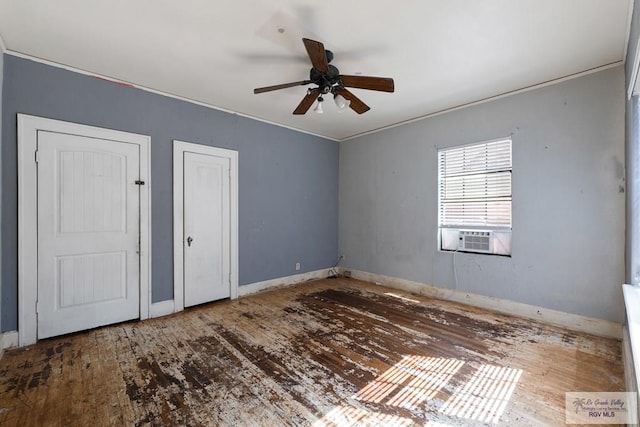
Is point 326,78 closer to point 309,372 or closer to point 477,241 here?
point 309,372

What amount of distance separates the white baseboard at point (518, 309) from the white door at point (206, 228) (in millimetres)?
2726

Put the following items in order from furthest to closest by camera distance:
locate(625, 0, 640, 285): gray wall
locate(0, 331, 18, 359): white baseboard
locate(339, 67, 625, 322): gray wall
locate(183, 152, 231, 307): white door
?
locate(183, 152, 231, 307): white door
locate(339, 67, 625, 322): gray wall
locate(0, 331, 18, 359): white baseboard
locate(625, 0, 640, 285): gray wall

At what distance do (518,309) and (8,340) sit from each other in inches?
210

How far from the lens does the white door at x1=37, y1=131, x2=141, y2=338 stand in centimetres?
274

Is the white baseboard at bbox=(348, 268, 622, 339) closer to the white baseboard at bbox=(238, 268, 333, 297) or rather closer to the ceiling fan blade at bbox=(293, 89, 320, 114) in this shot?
the white baseboard at bbox=(238, 268, 333, 297)

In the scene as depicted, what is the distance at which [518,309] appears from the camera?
3.38 m

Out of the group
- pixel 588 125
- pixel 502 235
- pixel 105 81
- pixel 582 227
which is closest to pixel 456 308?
pixel 502 235

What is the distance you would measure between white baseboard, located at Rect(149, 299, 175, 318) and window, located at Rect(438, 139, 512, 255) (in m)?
3.82

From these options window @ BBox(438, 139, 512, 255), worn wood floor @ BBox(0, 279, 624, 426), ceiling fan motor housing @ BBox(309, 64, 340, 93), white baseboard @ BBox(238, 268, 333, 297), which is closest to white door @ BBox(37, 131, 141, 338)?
worn wood floor @ BBox(0, 279, 624, 426)

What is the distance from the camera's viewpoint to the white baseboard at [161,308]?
3.36 m

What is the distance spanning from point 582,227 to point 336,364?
2.95 m

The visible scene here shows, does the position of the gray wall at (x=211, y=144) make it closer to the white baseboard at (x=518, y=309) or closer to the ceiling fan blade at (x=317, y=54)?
the white baseboard at (x=518, y=309)

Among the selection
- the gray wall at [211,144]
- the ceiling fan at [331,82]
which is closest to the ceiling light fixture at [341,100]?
the ceiling fan at [331,82]

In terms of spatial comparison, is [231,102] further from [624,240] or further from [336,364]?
[624,240]
